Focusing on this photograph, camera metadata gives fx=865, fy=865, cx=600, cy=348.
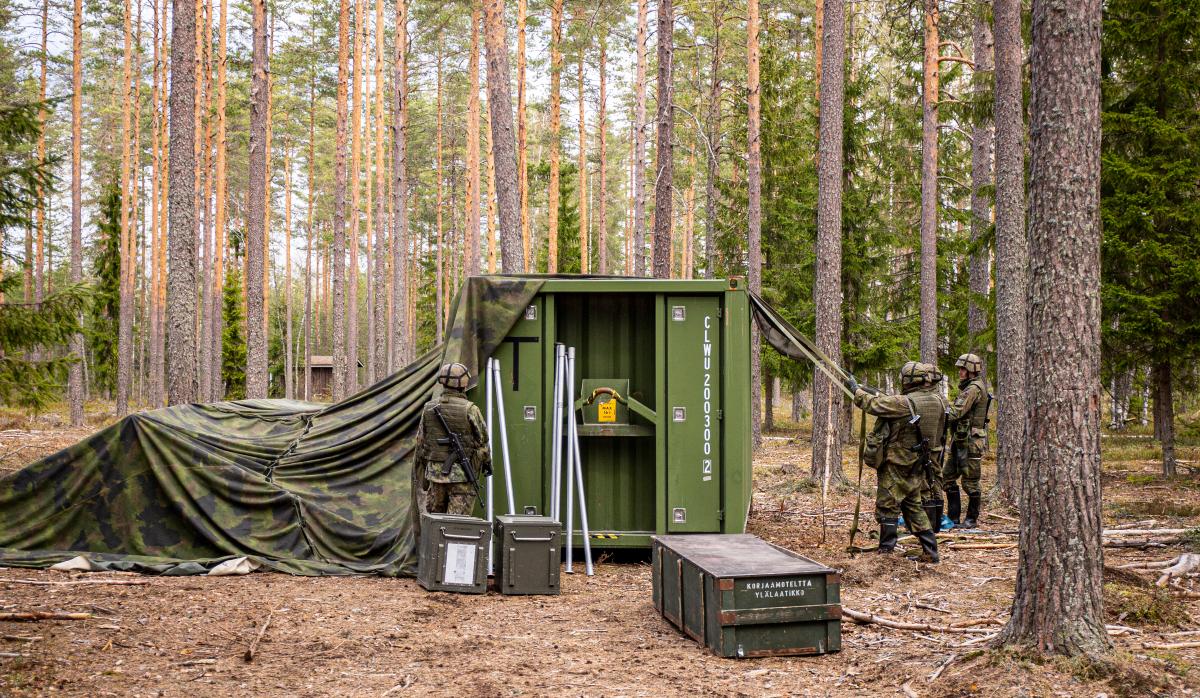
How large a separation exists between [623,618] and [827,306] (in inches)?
297

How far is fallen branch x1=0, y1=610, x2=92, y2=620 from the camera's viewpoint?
6086 mm

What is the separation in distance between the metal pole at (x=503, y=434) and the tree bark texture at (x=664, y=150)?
582cm

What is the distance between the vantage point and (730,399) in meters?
9.02

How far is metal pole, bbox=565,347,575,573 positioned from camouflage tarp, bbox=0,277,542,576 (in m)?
0.75

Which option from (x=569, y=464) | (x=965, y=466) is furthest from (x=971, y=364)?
(x=569, y=464)

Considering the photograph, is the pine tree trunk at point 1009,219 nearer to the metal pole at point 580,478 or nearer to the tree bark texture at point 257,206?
the metal pole at point 580,478

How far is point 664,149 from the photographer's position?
15.2 metres

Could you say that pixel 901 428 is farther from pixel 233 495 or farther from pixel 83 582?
pixel 83 582

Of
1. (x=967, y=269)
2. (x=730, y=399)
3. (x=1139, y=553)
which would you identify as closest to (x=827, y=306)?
(x=730, y=399)

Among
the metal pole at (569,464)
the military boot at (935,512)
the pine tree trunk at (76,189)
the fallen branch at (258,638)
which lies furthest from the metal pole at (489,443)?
the pine tree trunk at (76,189)

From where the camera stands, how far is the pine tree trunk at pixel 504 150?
1329cm

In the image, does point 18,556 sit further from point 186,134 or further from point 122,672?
point 186,134

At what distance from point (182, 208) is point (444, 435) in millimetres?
6684

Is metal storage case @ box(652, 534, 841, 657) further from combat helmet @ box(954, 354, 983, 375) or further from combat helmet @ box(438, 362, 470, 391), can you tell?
combat helmet @ box(954, 354, 983, 375)
